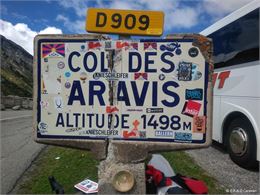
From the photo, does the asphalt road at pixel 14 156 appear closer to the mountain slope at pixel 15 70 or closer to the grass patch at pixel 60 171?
the grass patch at pixel 60 171

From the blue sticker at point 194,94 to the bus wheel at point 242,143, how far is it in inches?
173

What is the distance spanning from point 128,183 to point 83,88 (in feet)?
2.79

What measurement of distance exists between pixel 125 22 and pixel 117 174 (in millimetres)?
1256

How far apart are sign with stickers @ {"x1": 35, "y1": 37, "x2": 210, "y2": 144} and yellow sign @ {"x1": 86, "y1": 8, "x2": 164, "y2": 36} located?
147mm

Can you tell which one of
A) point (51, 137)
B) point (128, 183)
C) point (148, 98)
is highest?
point (148, 98)

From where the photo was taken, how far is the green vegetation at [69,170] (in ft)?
17.4

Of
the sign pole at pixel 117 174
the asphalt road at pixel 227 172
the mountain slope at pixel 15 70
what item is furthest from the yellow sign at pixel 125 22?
the mountain slope at pixel 15 70

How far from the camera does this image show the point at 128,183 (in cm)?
270

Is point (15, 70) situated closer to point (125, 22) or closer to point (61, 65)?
point (61, 65)

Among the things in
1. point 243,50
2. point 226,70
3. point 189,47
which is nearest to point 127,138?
point 189,47

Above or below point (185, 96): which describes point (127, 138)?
below

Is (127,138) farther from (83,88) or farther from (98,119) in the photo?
(83,88)

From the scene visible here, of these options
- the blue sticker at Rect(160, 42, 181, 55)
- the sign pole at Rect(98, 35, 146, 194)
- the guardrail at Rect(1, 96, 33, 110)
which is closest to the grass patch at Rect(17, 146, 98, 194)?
the sign pole at Rect(98, 35, 146, 194)

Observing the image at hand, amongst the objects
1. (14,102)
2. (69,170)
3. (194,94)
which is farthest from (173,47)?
(14,102)
